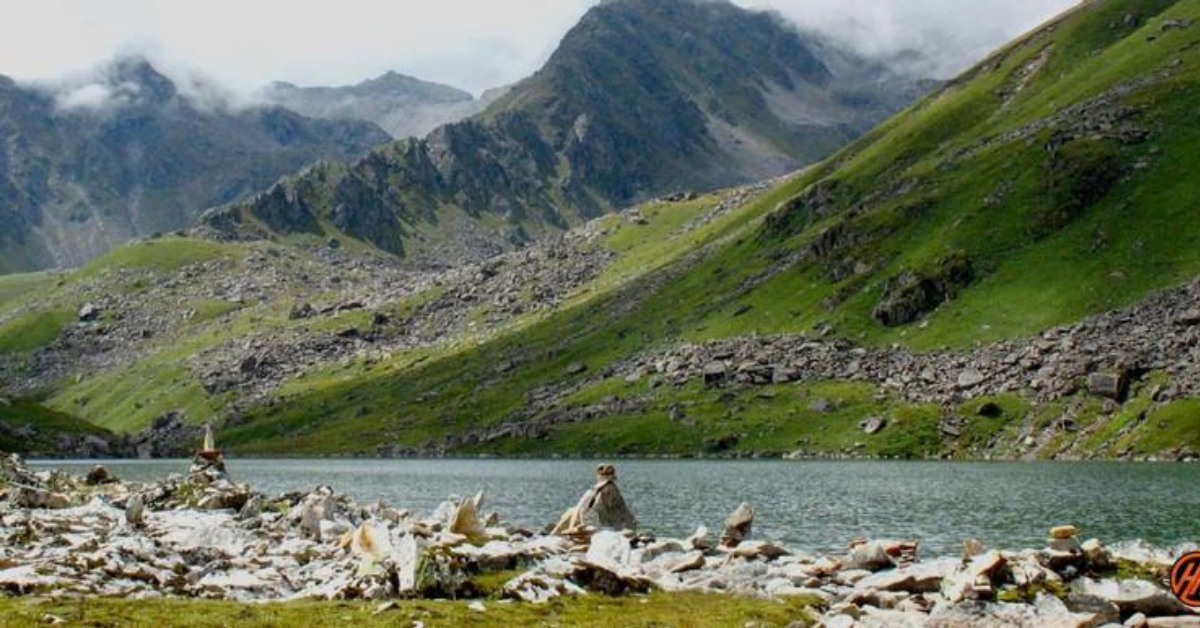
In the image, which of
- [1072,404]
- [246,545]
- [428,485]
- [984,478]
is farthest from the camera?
[1072,404]

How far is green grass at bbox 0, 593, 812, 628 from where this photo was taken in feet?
Answer: 83.5

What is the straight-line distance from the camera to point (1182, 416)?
159m

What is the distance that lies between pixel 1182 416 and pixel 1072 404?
70.0ft

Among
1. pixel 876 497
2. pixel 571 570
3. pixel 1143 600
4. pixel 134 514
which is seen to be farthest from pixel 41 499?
pixel 876 497

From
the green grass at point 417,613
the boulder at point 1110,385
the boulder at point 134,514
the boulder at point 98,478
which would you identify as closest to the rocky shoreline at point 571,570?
the boulder at point 134,514

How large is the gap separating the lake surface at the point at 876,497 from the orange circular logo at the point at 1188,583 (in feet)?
88.5

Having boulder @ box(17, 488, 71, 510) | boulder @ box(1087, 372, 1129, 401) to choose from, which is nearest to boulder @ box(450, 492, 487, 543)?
boulder @ box(17, 488, 71, 510)

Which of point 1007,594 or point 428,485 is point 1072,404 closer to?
point 428,485

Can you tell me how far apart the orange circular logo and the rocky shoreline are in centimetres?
46

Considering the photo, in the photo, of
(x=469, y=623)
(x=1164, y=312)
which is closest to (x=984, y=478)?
(x=1164, y=312)

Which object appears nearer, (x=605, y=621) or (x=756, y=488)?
(x=605, y=621)

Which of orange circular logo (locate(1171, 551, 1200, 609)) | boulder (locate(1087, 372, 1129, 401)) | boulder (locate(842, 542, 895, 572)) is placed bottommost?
boulder (locate(1087, 372, 1129, 401))

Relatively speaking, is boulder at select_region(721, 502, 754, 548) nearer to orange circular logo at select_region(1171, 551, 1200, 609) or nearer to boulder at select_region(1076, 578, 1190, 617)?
boulder at select_region(1076, 578, 1190, 617)

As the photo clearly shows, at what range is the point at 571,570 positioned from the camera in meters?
A: 35.3
